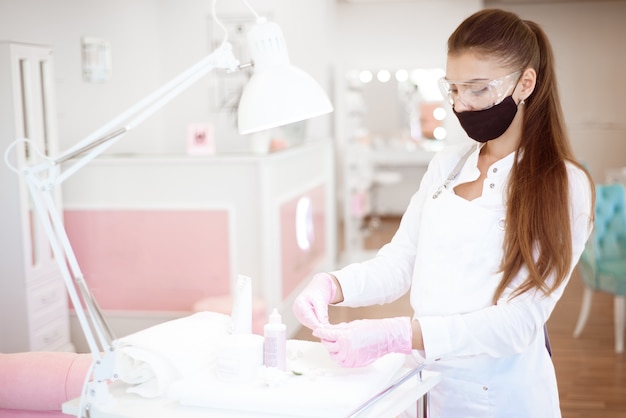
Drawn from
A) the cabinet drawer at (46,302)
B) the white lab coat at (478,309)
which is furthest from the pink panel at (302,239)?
the white lab coat at (478,309)

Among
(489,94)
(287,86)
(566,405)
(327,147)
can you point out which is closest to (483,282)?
(489,94)

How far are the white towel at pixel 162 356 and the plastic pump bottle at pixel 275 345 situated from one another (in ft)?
0.40

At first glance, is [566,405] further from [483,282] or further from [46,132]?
[46,132]

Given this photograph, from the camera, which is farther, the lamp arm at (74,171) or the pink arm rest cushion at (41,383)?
the pink arm rest cushion at (41,383)

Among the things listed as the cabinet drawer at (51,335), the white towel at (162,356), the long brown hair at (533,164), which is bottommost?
the cabinet drawer at (51,335)

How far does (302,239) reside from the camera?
515cm

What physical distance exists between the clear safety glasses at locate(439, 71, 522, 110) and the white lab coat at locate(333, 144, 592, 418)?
0.43 feet

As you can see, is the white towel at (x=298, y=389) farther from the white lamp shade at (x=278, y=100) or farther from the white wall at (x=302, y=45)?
the white wall at (x=302, y=45)

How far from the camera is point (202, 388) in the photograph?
Result: 1.56m

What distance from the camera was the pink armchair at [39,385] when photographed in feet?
6.24

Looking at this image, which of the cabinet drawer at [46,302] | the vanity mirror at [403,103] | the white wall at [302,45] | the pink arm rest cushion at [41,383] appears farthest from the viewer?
the vanity mirror at [403,103]

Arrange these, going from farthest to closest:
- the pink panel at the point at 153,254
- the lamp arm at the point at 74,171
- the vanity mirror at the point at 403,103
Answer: the vanity mirror at the point at 403,103 < the pink panel at the point at 153,254 < the lamp arm at the point at 74,171

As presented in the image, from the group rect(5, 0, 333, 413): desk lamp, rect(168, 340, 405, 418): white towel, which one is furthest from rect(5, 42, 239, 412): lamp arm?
rect(168, 340, 405, 418): white towel

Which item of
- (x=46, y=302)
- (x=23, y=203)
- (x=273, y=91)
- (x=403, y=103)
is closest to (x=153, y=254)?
(x=46, y=302)
